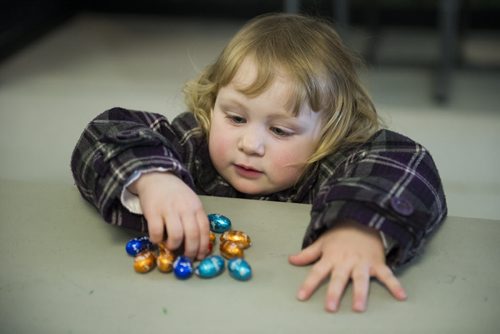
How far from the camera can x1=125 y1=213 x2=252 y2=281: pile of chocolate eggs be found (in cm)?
96

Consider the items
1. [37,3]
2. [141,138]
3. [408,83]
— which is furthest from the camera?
[37,3]

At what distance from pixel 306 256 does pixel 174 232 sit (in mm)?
202

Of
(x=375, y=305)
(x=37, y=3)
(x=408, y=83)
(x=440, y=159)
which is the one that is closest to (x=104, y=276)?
(x=375, y=305)

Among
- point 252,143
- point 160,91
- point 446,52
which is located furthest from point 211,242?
point 446,52

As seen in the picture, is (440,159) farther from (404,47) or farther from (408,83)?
(404,47)

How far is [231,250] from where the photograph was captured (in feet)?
3.32

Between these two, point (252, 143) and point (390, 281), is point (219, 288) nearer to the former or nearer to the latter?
point (390, 281)

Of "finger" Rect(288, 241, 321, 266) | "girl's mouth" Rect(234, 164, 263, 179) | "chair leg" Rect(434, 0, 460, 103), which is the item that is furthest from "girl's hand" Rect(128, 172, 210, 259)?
"chair leg" Rect(434, 0, 460, 103)

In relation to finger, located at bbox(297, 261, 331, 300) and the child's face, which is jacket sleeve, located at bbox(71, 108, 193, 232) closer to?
the child's face

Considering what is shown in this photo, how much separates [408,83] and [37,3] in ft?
7.63

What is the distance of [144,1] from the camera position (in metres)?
4.84

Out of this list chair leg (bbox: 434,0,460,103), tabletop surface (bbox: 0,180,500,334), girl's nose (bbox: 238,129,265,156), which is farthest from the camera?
chair leg (bbox: 434,0,460,103)

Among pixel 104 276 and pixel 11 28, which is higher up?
pixel 104 276

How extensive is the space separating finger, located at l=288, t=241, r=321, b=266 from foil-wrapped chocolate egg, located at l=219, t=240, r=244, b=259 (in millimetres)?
77
